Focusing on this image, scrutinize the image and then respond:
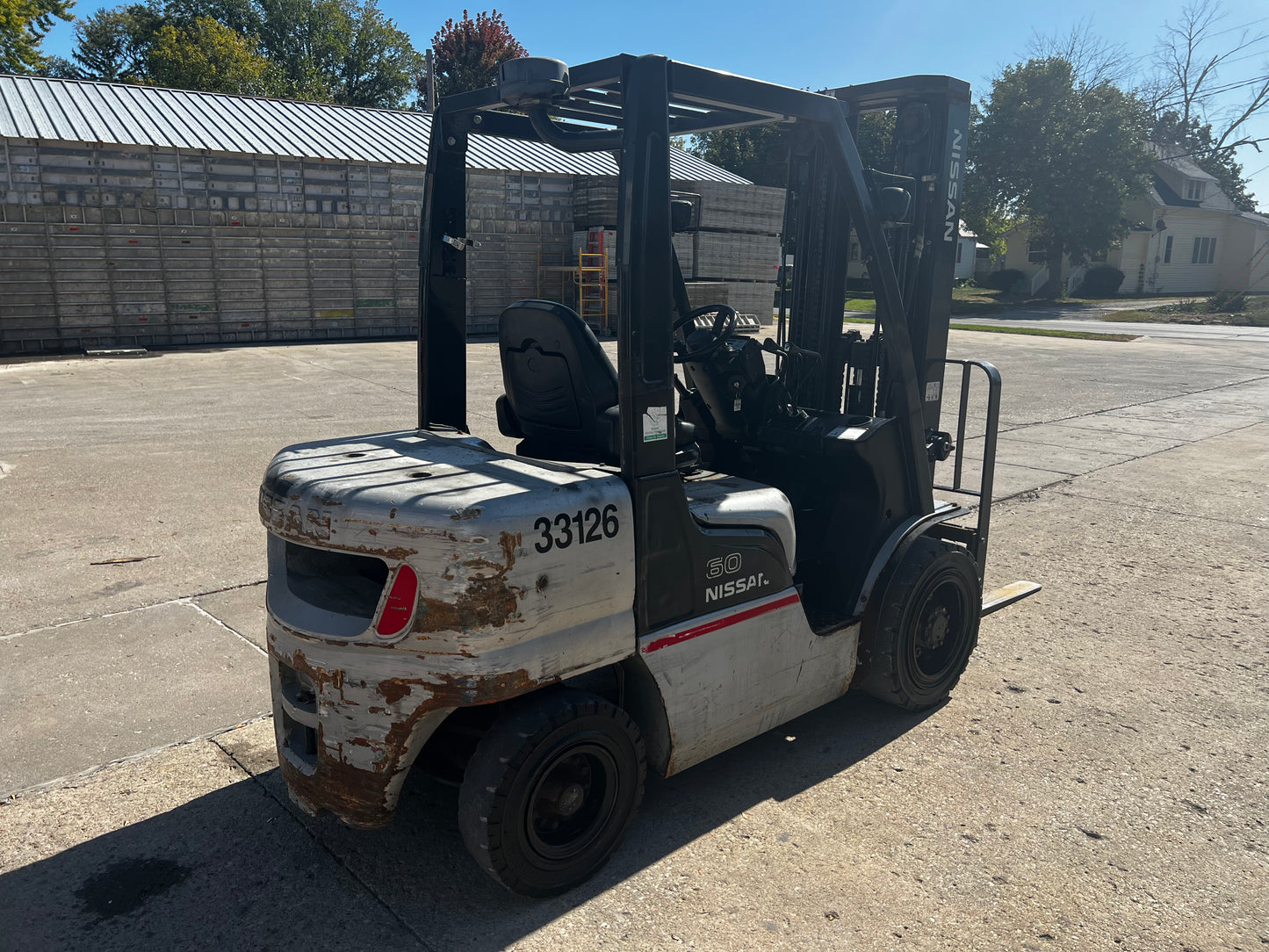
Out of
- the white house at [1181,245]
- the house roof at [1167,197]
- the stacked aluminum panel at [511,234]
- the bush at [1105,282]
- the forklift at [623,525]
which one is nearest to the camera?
the forklift at [623,525]

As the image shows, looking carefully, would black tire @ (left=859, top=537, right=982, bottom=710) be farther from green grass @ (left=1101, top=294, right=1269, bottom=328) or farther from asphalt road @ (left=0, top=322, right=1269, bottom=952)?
green grass @ (left=1101, top=294, right=1269, bottom=328)

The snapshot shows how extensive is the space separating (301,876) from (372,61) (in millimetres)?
61391

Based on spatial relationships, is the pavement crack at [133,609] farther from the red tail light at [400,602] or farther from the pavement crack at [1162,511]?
the pavement crack at [1162,511]

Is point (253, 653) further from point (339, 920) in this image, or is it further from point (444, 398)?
point (339, 920)

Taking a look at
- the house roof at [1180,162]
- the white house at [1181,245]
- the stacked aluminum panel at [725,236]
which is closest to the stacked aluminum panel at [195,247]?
the stacked aluminum panel at [725,236]

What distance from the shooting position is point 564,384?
3.54 meters

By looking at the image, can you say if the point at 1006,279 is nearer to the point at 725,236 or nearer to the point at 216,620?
the point at 725,236

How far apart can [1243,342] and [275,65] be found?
165 feet

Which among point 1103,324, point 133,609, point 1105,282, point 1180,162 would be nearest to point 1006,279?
point 1105,282

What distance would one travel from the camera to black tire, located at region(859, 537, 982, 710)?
4.10 metres

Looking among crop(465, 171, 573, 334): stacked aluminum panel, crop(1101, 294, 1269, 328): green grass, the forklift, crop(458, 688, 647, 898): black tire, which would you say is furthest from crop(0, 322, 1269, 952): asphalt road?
crop(1101, 294, 1269, 328): green grass

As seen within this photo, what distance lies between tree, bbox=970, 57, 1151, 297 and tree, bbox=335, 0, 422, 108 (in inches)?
1326

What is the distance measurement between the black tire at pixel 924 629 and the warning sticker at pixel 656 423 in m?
1.53

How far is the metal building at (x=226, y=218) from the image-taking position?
1898 cm
